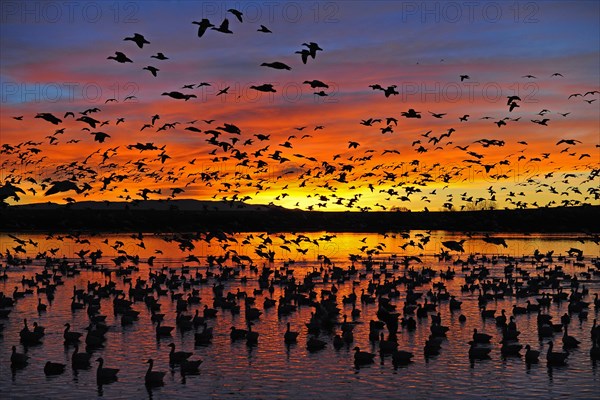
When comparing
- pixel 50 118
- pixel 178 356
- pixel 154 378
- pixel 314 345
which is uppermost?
pixel 50 118

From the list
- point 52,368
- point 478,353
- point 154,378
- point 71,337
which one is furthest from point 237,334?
point 478,353

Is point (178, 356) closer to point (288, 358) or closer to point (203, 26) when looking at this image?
point (288, 358)

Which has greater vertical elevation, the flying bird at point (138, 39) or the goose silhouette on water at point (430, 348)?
the flying bird at point (138, 39)

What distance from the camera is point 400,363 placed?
29219 mm

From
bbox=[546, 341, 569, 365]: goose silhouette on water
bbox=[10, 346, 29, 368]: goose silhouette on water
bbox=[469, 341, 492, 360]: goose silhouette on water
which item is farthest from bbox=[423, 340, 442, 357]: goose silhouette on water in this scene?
bbox=[10, 346, 29, 368]: goose silhouette on water

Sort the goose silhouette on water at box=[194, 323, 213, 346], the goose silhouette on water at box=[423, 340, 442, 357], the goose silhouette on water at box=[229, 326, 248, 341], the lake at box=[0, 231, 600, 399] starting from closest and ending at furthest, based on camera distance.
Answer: the lake at box=[0, 231, 600, 399] < the goose silhouette on water at box=[423, 340, 442, 357] < the goose silhouette on water at box=[194, 323, 213, 346] < the goose silhouette on water at box=[229, 326, 248, 341]

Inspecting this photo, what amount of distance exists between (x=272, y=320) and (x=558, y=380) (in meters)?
17.0

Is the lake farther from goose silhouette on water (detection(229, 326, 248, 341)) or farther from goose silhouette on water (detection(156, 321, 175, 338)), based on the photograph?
goose silhouette on water (detection(229, 326, 248, 341))

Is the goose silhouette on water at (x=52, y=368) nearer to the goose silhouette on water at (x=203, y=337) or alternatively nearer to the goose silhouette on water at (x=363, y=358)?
the goose silhouette on water at (x=203, y=337)

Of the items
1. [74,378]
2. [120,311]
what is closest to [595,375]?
[74,378]

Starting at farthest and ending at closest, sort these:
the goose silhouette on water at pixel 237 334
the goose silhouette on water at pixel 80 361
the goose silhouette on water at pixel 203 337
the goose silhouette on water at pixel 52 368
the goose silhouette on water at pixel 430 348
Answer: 1. the goose silhouette on water at pixel 237 334
2. the goose silhouette on water at pixel 203 337
3. the goose silhouette on water at pixel 430 348
4. the goose silhouette on water at pixel 80 361
5. the goose silhouette on water at pixel 52 368

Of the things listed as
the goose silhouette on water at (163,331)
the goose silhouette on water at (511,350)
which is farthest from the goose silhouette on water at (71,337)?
the goose silhouette on water at (511,350)

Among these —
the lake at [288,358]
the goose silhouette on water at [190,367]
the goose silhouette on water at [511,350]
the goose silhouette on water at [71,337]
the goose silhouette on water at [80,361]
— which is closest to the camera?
the lake at [288,358]

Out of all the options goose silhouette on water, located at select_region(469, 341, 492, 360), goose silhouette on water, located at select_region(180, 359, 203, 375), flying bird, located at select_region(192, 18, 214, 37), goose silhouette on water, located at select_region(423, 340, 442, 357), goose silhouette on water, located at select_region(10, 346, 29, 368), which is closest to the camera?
flying bird, located at select_region(192, 18, 214, 37)
